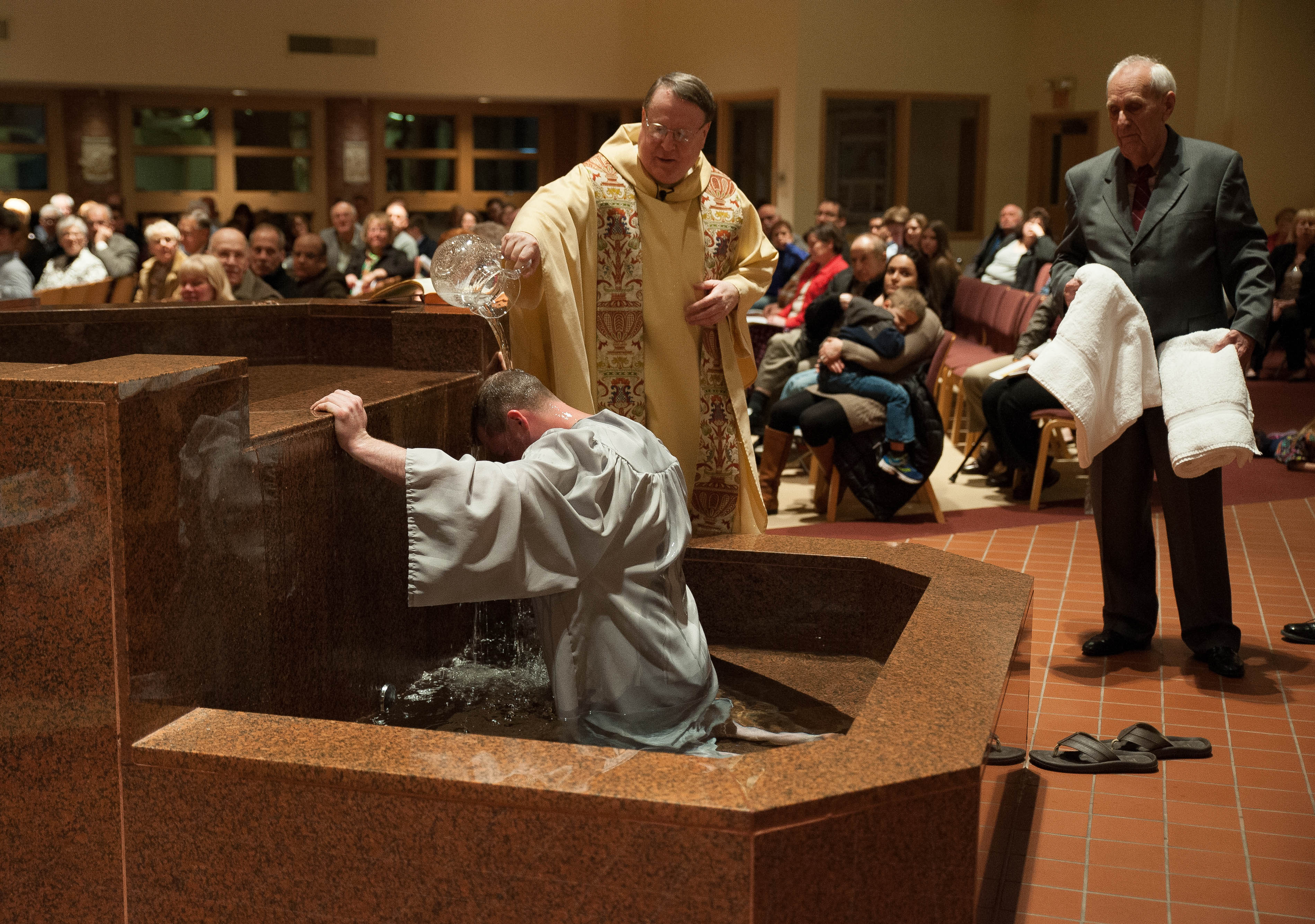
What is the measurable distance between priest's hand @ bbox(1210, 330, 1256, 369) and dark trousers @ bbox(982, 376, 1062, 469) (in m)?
2.88

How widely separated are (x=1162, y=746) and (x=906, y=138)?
39.9 ft

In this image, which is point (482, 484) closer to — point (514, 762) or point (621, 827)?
point (514, 762)

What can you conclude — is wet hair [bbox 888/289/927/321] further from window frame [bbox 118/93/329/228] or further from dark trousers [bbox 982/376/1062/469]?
window frame [bbox 118/93/329/228]

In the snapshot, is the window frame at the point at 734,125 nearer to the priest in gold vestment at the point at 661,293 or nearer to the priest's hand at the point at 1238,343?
the priest in gold vestment at the point at 661,293

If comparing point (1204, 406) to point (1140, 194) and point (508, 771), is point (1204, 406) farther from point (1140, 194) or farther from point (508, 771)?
point (508, 771)

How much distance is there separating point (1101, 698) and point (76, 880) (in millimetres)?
2762

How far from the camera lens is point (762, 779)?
1927 millimetres

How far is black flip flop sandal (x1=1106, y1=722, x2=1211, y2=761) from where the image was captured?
3381 millimetres

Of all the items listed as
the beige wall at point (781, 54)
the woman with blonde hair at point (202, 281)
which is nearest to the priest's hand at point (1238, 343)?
the woman with blonde hair at point (202, 281)

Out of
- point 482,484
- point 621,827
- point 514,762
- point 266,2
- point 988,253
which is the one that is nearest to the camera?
point 621,827

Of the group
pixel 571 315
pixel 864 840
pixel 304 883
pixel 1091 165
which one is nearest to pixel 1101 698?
pixel 1091 165

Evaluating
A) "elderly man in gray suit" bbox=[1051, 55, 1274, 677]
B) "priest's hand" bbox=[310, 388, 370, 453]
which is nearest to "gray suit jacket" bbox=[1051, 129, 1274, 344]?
"elderly man in gray suit" bbox=[1051, 55, 1274, 677]

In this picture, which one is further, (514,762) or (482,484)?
(482,484)

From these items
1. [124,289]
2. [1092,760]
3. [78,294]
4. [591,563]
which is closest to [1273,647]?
[1092,760]
